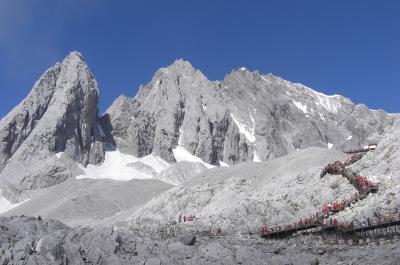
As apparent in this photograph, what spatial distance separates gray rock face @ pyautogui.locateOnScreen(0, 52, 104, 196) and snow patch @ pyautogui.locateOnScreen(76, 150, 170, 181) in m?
2.97

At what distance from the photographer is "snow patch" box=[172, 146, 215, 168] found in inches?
6888

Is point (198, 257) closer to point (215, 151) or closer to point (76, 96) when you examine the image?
point (76, 96)

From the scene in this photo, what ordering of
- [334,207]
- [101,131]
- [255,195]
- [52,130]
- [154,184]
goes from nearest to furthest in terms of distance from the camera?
1. [334,207]
2. [255,195]
3. [154,184]
4. [52,130]
5. [101,131]

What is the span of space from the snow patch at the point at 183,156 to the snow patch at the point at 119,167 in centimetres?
730

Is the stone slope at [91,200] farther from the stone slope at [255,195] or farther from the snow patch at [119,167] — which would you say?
the snow patch at [119,167]

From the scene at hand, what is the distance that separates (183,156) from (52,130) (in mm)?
43670

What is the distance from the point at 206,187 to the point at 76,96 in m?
89.4

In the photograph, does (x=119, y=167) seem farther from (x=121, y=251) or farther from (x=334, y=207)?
(x=121, y=251)

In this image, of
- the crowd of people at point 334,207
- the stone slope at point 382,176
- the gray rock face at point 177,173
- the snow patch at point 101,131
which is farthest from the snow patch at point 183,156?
the crowd of people at point 334,207

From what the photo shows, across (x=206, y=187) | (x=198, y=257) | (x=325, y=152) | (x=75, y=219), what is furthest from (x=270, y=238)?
(x=75, y=219)

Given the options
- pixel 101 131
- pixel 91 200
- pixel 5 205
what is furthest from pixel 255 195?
pixel 101 131

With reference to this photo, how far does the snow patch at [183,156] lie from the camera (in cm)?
17496

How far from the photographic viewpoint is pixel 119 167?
159 meters

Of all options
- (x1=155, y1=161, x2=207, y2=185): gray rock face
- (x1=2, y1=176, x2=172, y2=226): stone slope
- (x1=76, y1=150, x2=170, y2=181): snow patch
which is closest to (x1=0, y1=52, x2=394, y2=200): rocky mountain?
(x1=76, y1=150, x2=170, y2=181): snow patch
